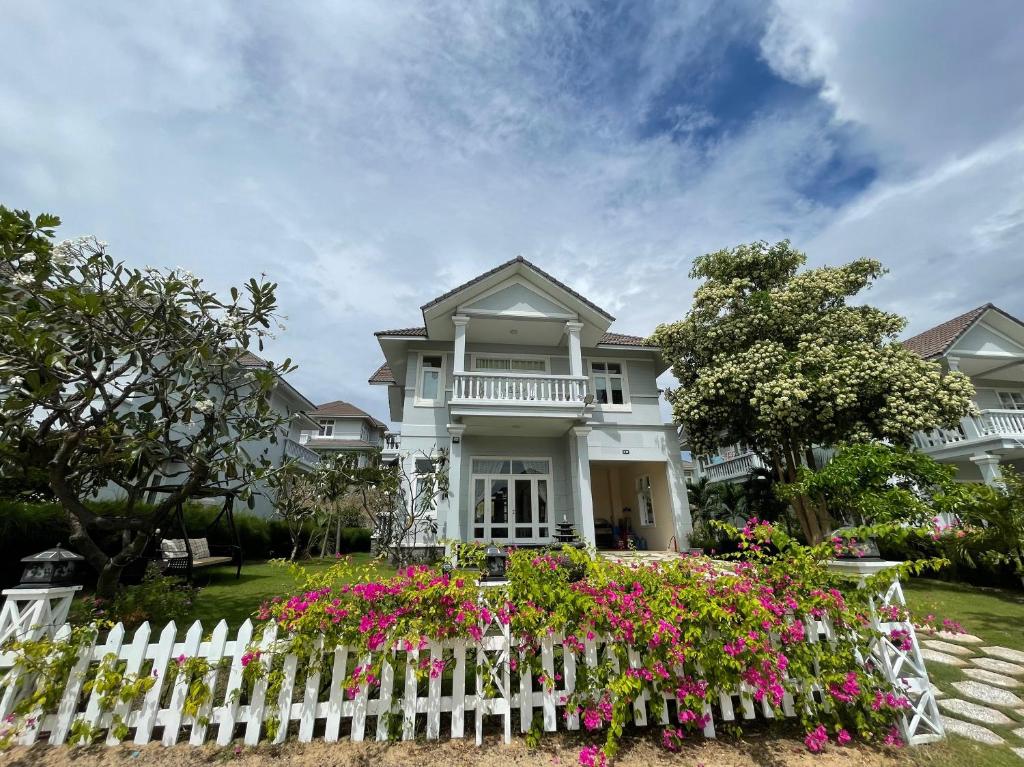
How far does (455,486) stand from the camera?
11188mm

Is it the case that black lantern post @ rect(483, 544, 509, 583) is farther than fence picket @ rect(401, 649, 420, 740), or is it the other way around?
black lantern post @ rect(483, 544, 509, 583)

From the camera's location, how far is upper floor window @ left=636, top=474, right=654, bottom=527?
14821 millimetres

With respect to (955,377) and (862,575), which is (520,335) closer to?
(862,575)

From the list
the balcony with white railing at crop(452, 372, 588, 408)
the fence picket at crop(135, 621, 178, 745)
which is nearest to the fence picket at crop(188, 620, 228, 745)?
the fence picket at crop(135, 621, 178, 745)

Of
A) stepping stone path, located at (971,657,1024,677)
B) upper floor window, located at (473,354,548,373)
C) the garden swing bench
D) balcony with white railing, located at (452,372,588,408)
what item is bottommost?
stepping stone path, located at (971,657,1024,677)

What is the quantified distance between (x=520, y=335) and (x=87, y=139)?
33.2 ft

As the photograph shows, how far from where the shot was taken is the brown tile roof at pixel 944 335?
14.2 m

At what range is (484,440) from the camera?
42.6 feet

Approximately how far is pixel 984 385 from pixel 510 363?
780 inches

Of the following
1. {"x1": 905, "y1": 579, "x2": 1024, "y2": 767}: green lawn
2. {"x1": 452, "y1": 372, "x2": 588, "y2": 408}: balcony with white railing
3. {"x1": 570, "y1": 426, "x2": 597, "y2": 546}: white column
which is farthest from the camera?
{"x1": 452, "y1": 372, "x2": 588, "y2": 408}: balcony with white railing

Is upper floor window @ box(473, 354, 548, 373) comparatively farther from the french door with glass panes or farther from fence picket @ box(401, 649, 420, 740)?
fence picket @ box(401, 649, 420, 740)

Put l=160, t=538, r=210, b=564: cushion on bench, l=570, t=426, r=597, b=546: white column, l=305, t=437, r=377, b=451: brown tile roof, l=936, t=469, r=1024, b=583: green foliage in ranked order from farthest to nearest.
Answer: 1. l=305, t=437, r=377, b=451: brown tile roof
2. l=570, t=426, r=597, b=546: white column
3. l=160, t=538, r=210, b=564: cushion on bench
4. l=936, t=469, r=1024, b=583: green foliage

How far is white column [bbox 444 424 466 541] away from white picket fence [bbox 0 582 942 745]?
7.92 m

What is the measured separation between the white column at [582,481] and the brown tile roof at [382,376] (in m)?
7.10
